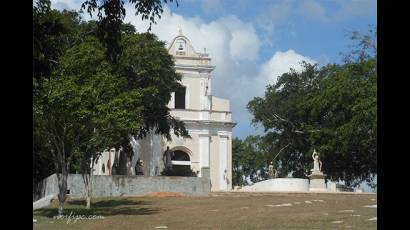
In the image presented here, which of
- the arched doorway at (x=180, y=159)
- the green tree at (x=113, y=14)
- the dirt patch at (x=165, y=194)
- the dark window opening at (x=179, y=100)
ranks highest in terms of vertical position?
the dark window opening at (x=179, y=100)

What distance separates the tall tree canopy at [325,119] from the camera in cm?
3438

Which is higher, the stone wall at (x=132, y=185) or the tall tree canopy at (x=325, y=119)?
the tall tree canopy at (x=325, y=119)

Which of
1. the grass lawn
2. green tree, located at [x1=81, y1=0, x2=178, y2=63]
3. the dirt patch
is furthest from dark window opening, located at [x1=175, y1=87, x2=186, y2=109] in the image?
green tree, located at [x1=81, y1=0, x2=178, y2=63]

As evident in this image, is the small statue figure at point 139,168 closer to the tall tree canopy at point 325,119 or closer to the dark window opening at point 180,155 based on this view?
the dark window opening at point 180,155

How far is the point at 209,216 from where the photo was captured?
1903 centimetres

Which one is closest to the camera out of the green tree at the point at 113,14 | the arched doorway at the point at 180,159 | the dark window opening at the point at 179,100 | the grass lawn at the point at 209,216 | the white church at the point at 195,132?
the green tree at the point at 113,14

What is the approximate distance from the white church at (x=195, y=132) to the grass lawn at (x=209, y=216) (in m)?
21.5

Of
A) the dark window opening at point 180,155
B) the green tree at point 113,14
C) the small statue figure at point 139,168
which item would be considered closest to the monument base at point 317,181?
the small statue figure at point 139,168

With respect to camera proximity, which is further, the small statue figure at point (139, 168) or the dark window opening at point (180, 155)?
the dark window opening at point (180, 155)

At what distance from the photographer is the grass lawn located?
15844 mm

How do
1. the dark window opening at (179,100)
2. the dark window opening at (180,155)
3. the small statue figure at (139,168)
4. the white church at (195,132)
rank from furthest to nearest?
the dark window opening at (179,100) → the dark window opening at (180,155) → the white church at (195,132) → the small statue figure at (139,168)
